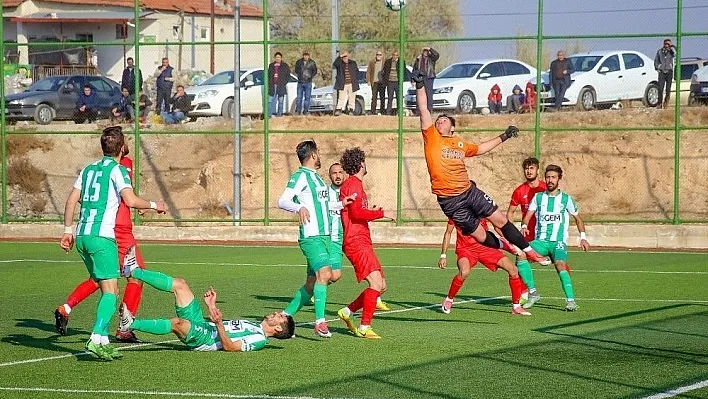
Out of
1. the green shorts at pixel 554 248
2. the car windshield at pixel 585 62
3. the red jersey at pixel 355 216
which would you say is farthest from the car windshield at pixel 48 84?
the red jersey at pixel 355 216

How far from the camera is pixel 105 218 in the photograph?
994 centimetres

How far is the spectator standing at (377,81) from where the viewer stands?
2683 cm

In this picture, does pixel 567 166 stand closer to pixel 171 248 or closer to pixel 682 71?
pixel 682 71

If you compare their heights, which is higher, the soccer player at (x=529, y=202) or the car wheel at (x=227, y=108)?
the car wheel at (x=227, y=108)

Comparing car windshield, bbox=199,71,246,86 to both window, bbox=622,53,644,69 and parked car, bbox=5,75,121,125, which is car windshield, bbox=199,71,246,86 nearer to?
parked car, bbox=5,75,121,125

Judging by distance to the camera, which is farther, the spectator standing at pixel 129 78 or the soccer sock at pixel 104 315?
the spectator standing at pixel 129 78

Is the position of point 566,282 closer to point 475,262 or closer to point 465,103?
point 475,262

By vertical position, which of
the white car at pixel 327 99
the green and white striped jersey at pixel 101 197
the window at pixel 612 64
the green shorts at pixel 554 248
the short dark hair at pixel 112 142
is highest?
the window at pixel 612 64

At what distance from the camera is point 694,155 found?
29766 millimetres

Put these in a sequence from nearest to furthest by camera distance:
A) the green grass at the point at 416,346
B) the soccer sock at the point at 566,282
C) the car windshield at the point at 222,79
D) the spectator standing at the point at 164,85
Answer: the green grass at the point at 416,346 → the soccer sock at the point at 566,282 → the spectator standing at the point at 164,85 → the car windshield at the point at 222,79

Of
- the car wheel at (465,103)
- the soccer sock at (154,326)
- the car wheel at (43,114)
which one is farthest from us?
the car wheel at (43,114)

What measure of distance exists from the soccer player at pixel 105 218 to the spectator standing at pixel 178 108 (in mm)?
18011

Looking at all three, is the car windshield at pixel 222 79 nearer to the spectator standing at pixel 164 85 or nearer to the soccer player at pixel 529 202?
the spectator standing at pixel 164 85

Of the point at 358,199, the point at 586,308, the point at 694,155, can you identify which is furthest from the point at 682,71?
the point at 358,199
